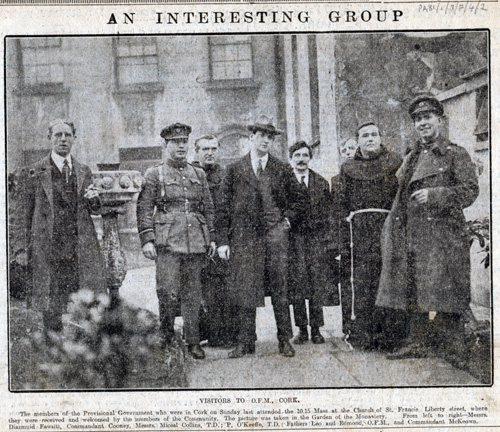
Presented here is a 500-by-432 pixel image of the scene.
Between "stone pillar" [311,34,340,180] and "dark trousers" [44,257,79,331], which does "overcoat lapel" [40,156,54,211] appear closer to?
"dark trousers" [44,257,79,331]

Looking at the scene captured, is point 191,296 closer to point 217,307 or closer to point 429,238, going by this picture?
point 217,307

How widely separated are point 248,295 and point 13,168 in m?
1.63

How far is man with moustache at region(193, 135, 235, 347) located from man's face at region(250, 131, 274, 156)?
0.23 meters

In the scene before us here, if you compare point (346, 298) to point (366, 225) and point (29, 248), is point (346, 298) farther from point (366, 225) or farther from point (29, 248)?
point (29, 248)

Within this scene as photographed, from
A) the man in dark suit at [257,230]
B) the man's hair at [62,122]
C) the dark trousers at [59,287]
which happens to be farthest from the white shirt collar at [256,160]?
the dark trousers at [59,287]

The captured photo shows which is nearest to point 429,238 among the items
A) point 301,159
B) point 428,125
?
point 428,125

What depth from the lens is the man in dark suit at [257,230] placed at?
14.5ft

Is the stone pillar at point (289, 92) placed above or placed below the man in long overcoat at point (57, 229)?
above

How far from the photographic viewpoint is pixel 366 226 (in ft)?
14.6

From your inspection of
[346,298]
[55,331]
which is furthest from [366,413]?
[55,331]

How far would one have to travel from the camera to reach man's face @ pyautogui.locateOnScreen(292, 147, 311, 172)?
4.46m

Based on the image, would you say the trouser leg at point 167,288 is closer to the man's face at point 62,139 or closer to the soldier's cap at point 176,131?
the soldier's cap at point 176,131

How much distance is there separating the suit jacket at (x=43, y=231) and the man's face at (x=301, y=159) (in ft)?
4.08

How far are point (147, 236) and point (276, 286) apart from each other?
33.3 inches
